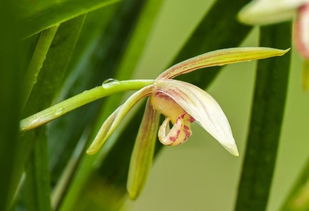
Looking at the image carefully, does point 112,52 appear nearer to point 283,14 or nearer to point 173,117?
point 173,117

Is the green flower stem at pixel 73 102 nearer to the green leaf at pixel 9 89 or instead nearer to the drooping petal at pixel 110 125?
the drooping petal at pixel 110 125

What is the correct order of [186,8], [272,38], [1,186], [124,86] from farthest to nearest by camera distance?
[186,8]
[272,38]
[124,86]
[1,186]

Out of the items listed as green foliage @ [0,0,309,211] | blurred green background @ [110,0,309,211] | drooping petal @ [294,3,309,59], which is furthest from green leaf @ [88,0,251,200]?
blurred green background @ [110,0,309,211]

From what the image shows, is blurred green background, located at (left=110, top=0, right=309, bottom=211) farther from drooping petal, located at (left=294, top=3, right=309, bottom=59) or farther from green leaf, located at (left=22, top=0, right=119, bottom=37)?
drooping petal, located at (left=294, top=3, right=309, bottom=59)

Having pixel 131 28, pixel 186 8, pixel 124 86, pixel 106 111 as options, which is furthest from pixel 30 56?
pixel 186 8

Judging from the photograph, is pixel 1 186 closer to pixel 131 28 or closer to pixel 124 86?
pixel 124 86
